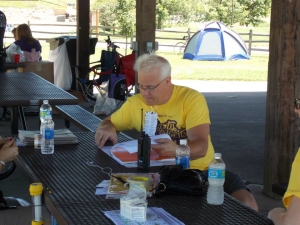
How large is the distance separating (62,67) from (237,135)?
152 inches

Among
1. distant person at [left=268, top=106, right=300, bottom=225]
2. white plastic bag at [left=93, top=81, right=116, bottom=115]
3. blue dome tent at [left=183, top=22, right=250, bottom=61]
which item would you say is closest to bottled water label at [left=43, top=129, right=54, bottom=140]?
distant person at [left=268, top=106, right=300, bottom=225]

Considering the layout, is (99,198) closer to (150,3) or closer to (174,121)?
(174,121)

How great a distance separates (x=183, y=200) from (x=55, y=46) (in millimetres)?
8532

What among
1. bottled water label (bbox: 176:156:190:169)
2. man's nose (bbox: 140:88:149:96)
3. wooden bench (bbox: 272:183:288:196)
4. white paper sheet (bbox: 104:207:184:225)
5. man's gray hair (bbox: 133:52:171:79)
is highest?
man's gray hair (bbox: 133:52:171:79)

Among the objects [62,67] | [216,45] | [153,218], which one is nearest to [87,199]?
[153,218]

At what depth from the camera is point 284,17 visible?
4531 mm

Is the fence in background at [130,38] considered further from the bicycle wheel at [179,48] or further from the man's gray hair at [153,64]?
the man's gray hair at [153,64]

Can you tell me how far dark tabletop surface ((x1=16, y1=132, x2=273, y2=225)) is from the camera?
6.89 feet

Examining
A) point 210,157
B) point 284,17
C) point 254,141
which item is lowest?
point 254,141

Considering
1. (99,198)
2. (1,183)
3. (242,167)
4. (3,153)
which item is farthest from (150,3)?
(99,198)

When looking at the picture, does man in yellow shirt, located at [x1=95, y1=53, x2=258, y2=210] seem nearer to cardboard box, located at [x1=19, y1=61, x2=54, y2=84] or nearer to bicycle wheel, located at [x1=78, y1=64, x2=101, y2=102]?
cardboard box, located at [x1=19, y1=61, x2=54, y2=84]

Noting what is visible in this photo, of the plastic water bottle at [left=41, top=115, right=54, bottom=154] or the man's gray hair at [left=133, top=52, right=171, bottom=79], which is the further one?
the man's gray hair at [left=133, top=52, right=171, bottom=79]

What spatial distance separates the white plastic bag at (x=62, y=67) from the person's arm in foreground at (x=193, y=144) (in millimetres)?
7094

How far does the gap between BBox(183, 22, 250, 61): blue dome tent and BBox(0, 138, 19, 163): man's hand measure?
17.0 m
